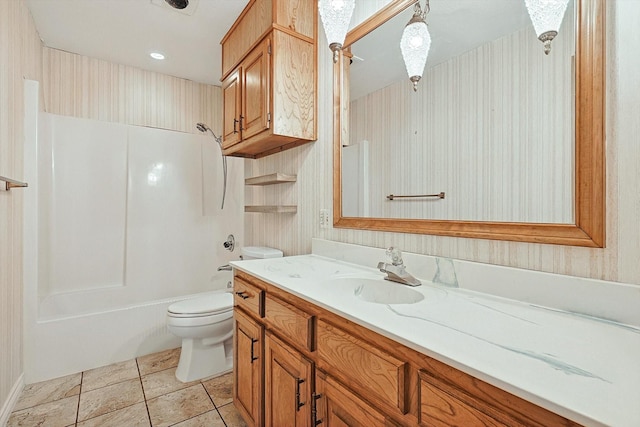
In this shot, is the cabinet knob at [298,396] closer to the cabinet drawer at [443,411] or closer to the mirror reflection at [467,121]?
the cabinet drawer at [443,411]

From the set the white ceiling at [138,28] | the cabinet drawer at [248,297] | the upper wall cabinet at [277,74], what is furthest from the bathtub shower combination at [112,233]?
the cabinet drawer at [248,297]

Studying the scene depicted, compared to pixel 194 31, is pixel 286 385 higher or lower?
lower

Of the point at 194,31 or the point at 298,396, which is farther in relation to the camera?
the point at 194,31

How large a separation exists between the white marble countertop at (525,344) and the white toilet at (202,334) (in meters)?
1.22

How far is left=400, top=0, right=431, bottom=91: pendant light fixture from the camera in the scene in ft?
4.27

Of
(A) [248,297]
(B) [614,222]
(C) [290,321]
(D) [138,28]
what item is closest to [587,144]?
(B) [614,222]

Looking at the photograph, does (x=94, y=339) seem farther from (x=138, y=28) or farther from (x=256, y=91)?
(x=138, y=28)

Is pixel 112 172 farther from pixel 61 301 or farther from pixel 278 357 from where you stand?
→ pixel 278 357

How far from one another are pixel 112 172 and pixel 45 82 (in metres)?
0.87

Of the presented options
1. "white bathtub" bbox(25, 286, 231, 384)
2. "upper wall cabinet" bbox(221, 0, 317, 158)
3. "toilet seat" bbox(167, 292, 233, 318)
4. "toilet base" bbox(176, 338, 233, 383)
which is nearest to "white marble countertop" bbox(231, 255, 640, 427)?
"upper wall cabinet" bbox(221, 0, 317, 158)

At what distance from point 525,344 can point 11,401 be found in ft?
8.42

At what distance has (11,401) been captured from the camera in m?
1.74

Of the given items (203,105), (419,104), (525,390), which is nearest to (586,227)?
(525,390)

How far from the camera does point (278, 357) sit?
3.91ft
